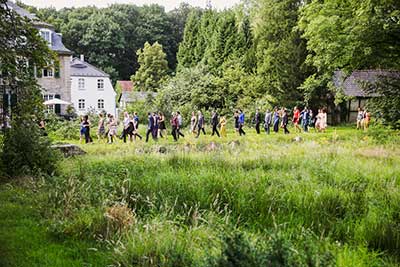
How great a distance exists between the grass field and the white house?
43806mm

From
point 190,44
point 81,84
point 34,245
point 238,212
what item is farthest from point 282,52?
point 34,245

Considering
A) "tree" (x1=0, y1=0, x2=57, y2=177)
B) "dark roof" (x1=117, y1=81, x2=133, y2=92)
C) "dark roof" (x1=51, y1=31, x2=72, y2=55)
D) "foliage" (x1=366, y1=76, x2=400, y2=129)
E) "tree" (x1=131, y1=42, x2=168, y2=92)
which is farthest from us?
"dark roof" (x1=117, y1=81, x2=133, y2=92)

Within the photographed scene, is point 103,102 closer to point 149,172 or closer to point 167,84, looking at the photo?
point 167,84

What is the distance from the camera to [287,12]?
39.4m

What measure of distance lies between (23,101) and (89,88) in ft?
146

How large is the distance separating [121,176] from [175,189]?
195 centimetres

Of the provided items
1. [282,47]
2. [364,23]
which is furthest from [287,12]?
[364,23]

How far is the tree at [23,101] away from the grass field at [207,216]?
0.75 m

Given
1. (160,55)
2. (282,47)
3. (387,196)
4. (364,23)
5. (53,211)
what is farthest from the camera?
(160,55)

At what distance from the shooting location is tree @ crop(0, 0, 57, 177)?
10.2 m

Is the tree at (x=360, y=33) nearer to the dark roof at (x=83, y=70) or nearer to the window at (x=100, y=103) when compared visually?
the dark roof at (x=83, y=70)

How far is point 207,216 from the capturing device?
6.62 meters

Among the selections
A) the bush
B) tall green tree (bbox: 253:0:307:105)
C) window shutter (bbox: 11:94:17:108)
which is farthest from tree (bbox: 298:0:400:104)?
tall green tree (bbox: 253:0:307:105)

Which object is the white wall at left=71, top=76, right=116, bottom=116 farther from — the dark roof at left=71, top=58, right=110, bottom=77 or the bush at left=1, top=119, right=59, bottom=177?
the bush at left=1, top=119, right=59, bottom=177
